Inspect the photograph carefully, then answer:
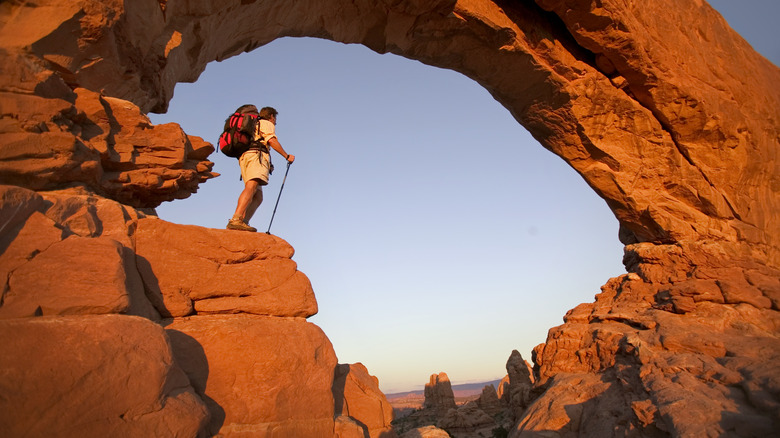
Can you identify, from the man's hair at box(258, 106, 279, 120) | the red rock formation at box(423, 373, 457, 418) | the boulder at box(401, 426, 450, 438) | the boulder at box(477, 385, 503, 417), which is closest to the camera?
the boulder at box(401, 426, 450, 438)

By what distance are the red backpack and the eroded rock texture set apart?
1.90 feet

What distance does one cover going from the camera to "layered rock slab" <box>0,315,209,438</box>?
3.01 m

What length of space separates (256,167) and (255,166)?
20 mm

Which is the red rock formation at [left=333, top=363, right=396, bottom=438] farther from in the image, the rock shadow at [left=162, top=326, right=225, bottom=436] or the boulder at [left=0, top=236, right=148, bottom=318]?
the boulder at [left=0, top=236, right=148, bottom=318]

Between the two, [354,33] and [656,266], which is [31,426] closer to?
[354,33]

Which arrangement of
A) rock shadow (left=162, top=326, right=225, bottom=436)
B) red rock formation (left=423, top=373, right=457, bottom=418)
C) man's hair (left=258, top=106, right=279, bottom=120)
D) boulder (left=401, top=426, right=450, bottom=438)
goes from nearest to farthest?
1. rock shadow (left=162, top=326, right=225, bottom=436)
2. boulder (left=401, top=426, right=450, bottom=438)
3. man's hair (left=258, top=106, right=279, bottom=120)
4. red rock formation (left=423, top=373, right=457, bottom=418)

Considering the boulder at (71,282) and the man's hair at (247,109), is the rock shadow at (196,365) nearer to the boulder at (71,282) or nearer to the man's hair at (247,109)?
the boulder at (71,282)

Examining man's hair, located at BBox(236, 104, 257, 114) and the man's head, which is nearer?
man's hair, located at BBox(236, 104, 257, 114)

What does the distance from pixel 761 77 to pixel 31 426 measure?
1415cm

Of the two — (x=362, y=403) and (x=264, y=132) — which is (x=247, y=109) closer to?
(x=264, y=132)

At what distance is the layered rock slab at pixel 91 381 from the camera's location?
3008 millimetres

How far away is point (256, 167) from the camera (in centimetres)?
626

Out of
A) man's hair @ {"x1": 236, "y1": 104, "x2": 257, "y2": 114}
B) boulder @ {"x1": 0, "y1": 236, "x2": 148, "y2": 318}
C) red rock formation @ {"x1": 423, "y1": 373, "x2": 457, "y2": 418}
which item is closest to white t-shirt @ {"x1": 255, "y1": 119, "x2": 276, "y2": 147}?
man's hair @ {"x1": 236, "y1": 104, "x2": 257, "y2": 114}

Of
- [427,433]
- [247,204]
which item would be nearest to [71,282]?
[247,204]
